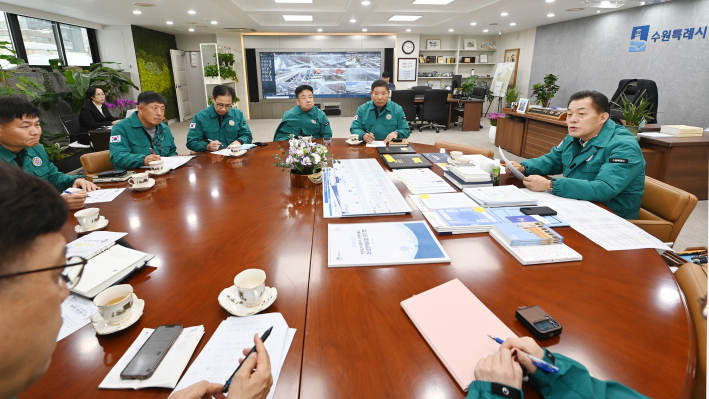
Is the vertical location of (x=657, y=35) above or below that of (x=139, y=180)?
Result: above

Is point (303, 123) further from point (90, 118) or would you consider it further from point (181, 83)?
point (181, 83)

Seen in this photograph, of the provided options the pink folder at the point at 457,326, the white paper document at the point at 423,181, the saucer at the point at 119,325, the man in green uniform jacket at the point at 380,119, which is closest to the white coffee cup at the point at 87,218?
the saucer at the point at 119,325

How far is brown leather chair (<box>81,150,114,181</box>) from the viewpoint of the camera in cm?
264

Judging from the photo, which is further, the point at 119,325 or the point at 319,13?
the point at 319,13

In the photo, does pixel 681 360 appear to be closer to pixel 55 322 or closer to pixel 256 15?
pixel 55 322

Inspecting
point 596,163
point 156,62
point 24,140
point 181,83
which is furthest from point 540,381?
point 181,83

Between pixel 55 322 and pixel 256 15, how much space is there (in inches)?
311

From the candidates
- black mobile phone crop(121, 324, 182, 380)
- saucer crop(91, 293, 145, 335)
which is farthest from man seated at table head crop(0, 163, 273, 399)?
saucer crop(91, 293, 145, 335)

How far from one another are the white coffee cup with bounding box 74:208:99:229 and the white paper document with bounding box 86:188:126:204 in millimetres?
382

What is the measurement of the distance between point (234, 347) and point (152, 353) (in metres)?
0.18

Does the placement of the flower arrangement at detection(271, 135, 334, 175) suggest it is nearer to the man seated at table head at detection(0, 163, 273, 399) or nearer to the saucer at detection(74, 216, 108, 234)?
the saucer at detection(74, 216, 108, 234)

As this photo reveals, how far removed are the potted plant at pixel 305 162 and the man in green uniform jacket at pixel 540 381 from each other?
4.52ft

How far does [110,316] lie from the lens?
87cm

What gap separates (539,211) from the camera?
1537 mm
